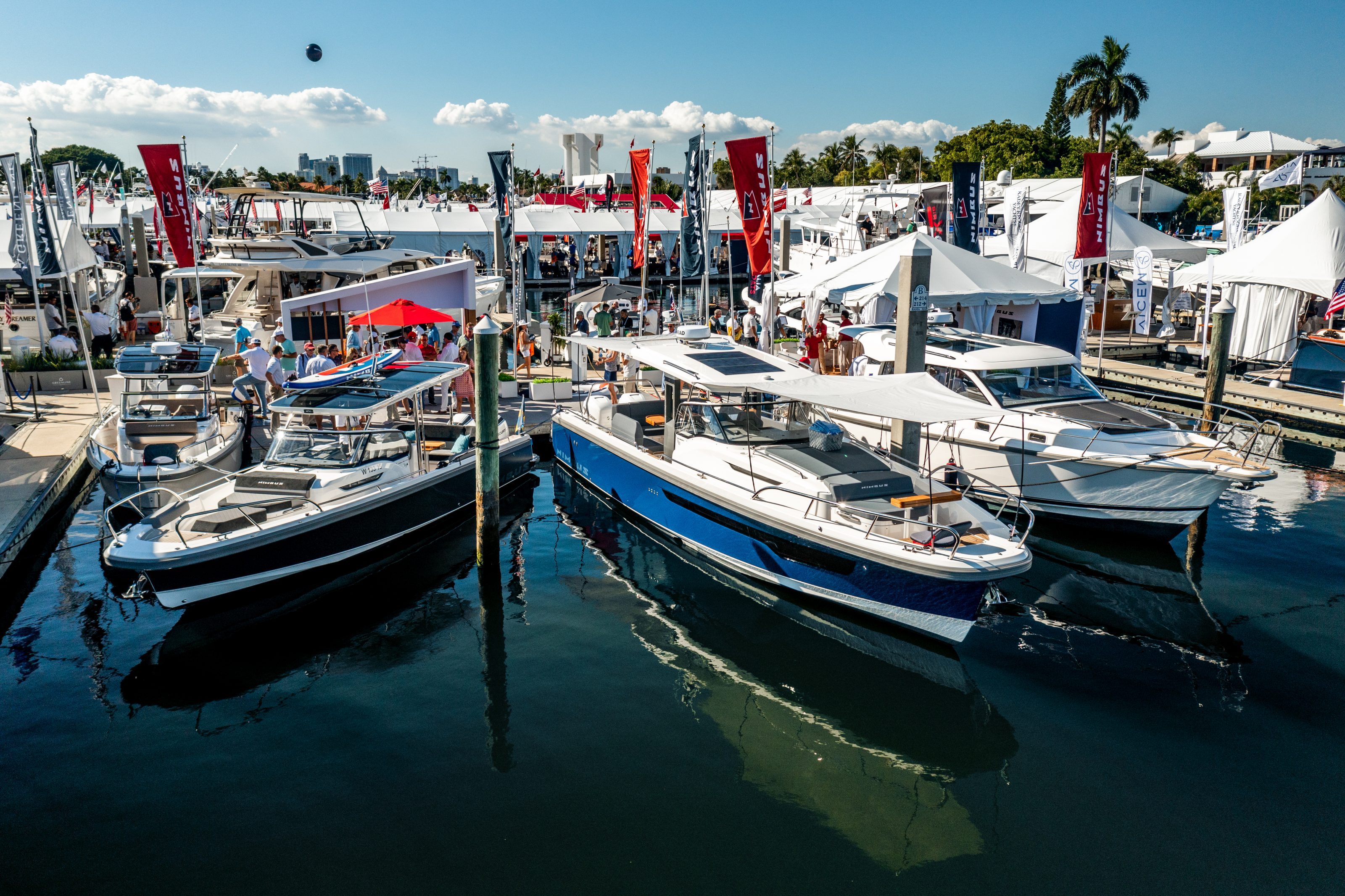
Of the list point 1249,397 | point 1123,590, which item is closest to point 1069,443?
point 1123,590

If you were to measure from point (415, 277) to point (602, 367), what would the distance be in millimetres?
4678

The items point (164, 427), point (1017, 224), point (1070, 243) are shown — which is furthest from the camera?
point (1070, 243)

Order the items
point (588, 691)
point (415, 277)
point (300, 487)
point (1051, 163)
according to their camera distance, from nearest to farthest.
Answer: point (588, 691) → point (300, 487) → point (415, 277) → point (1051, 163)

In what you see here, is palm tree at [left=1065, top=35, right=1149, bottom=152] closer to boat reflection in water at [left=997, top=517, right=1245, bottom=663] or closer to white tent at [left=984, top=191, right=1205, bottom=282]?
white tent at [left=984, top=191, right=1205, bottom=282]

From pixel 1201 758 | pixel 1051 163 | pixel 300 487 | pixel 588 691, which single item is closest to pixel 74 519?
pixel 300 487

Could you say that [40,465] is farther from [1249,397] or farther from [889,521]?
[1249,397]

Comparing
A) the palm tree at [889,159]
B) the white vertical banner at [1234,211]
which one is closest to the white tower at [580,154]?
the palm tree at [889,159]

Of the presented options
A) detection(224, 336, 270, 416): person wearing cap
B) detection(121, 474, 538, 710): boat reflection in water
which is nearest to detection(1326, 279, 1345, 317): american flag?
detection(121, 474, 538, 710): boat reflection in water

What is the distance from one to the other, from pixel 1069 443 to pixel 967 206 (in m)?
10.8

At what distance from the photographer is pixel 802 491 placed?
35.9 feet

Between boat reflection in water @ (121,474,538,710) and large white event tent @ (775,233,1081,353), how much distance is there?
34.1ft

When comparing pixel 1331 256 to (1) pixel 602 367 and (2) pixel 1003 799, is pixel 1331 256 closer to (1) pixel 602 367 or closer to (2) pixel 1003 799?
(1) pixel 602 367

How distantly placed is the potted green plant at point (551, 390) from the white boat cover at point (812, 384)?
4860mm

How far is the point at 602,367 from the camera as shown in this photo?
21203mm
